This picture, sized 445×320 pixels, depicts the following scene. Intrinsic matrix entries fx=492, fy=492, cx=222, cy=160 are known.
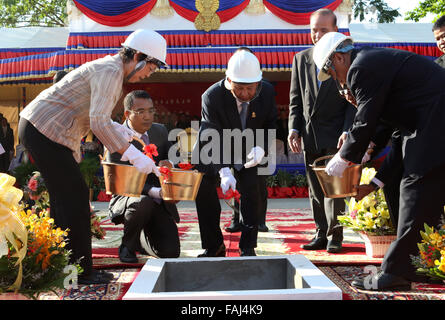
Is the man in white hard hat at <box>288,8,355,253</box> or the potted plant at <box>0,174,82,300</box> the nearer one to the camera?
the potted plant at <box>0,174,82,300</box>

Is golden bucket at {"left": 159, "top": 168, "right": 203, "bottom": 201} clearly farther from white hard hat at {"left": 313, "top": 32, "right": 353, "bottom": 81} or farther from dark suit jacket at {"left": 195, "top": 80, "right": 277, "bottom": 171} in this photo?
white hard hat at {"left": 313, "top": 32, "right": 353, "bottom": 81}

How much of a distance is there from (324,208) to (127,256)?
1.69m

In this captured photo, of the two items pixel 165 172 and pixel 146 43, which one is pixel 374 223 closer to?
pixel 165 172

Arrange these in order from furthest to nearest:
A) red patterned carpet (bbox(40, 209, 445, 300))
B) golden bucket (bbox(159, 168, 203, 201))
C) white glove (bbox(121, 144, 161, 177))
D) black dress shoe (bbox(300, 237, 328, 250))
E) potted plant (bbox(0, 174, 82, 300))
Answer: black dress shoe (bbox(300, 237, 328, 250)) < golden bucket (bbox(159, 168, 203, 201)) < white glove (bbox(121, 144, 161, 177)) < red patterned carpet (bbox(40, 209, 445, 300)) < potted plant (bbox(0, 174, 82, 300))

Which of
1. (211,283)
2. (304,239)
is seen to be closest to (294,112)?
(304,239)

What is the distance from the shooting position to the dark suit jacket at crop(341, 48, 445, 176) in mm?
2619

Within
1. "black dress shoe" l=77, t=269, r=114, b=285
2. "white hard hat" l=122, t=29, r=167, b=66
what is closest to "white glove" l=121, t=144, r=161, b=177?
"white hard hat" l=122, t=29, r=167, b=66

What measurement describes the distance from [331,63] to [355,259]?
1530mm

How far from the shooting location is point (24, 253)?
6.22ft

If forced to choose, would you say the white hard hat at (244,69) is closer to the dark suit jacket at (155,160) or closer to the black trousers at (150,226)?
the dark suit jacket at (155,160)

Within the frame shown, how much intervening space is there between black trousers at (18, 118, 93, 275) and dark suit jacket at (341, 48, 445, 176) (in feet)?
5.30

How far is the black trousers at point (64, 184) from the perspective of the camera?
2.86 m

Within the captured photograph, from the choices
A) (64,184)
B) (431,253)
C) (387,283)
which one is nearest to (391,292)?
(387,283)

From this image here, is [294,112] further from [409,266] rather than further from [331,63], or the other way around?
[409,266]
